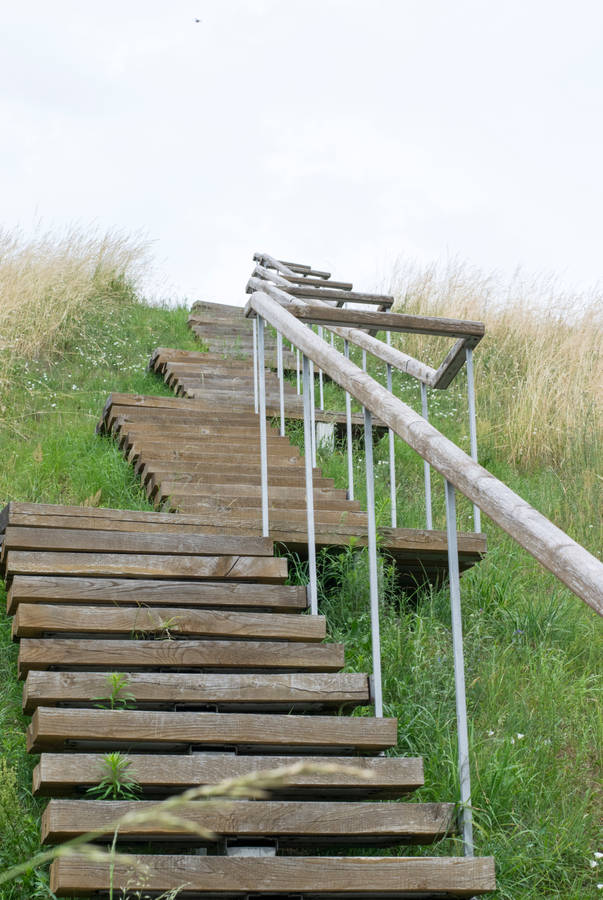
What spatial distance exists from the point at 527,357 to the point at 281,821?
267 inches

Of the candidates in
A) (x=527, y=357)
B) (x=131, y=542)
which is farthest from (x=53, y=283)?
(x=131, y=542)

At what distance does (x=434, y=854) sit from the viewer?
107 inches

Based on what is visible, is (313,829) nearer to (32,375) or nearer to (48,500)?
(48,500)

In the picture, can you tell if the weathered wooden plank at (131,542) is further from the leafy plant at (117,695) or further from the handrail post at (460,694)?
the handrail post at (460,694)

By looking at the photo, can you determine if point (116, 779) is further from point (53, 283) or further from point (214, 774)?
point (53, 283)

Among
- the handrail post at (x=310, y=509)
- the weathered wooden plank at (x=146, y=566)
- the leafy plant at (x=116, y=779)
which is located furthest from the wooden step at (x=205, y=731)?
the weathered wooden plank at (x=146, y=566)

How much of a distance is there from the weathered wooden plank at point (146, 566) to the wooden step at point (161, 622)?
160 mm

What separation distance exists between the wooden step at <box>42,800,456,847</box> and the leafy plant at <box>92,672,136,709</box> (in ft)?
1.28

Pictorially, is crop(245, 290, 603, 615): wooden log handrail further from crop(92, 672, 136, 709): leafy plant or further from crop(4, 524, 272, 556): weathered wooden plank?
crop(92, 672, 136, 709): leafy plant

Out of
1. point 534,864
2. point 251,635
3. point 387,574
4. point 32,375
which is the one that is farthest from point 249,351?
point 534,864

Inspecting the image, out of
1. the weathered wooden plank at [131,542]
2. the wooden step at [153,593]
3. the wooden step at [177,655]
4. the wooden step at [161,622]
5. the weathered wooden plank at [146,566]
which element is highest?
the weathered wooden plank at [131,542]

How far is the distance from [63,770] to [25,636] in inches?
25.5

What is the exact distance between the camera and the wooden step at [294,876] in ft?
6.91

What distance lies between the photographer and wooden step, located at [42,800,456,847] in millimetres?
2225
